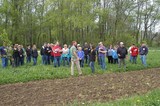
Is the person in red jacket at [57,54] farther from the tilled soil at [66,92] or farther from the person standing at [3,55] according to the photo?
the tilled soil at [66,92]

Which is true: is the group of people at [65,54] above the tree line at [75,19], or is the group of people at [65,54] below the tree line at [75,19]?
below

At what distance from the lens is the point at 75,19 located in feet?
159

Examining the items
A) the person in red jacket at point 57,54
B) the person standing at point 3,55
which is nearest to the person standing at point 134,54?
the person in red jacket at point 57,54

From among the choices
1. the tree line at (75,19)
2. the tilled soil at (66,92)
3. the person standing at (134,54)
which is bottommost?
the tilled soil at (66,92)

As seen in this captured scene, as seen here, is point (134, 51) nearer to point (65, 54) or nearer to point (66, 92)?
point (65, 54)

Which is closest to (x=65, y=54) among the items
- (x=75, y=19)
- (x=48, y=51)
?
(x=48, y=51)

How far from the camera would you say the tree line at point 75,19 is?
5087cm

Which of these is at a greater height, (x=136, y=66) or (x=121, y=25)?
(x=121, y=25)

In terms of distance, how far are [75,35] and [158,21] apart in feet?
69.3

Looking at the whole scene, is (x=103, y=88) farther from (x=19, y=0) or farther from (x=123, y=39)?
(x=19, y=0)

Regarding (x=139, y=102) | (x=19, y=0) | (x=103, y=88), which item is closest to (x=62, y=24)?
(x=19, y=0)

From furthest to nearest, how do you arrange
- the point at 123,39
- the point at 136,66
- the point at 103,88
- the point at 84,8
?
the point at 123,39, the point at 84,8, the point at 136,66, the point at 103,88

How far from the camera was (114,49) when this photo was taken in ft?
88.0

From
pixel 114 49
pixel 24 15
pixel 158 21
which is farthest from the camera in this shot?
pixel 158 21
